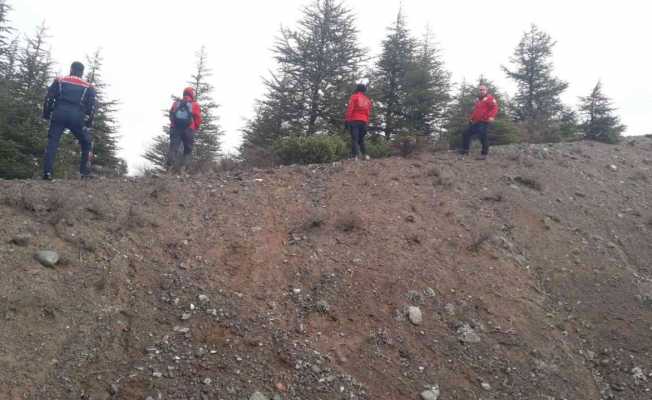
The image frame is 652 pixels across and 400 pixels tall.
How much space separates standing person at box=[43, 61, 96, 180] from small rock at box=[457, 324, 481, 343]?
6.63 metres

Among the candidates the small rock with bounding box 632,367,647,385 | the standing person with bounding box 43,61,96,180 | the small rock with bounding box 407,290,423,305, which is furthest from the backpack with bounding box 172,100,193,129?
the small rock with bounding box 632,367,647,385

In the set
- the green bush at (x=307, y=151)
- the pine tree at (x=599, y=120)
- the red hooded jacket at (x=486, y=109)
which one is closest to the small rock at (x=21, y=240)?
the green bush at (x=307, y=151)

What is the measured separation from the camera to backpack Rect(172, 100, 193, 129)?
9.27 meters

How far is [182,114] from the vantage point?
365 inches

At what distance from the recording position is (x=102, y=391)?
394 cm

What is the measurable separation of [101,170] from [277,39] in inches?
348

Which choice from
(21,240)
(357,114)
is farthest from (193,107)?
(21,240)

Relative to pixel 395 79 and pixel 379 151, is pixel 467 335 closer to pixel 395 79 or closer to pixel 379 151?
pixel 379 151

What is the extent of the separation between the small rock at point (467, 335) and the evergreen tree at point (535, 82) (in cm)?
1909

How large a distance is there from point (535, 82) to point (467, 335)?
21.4m

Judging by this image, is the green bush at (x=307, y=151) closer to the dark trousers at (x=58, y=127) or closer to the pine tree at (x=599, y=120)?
the dark trousers at (x=58, y=127)

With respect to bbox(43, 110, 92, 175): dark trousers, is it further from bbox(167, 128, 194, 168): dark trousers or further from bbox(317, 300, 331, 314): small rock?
bbox(317, 300, 331, 314): small rock

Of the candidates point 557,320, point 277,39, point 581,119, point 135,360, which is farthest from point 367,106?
point 581,119

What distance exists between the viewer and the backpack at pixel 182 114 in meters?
9.27
